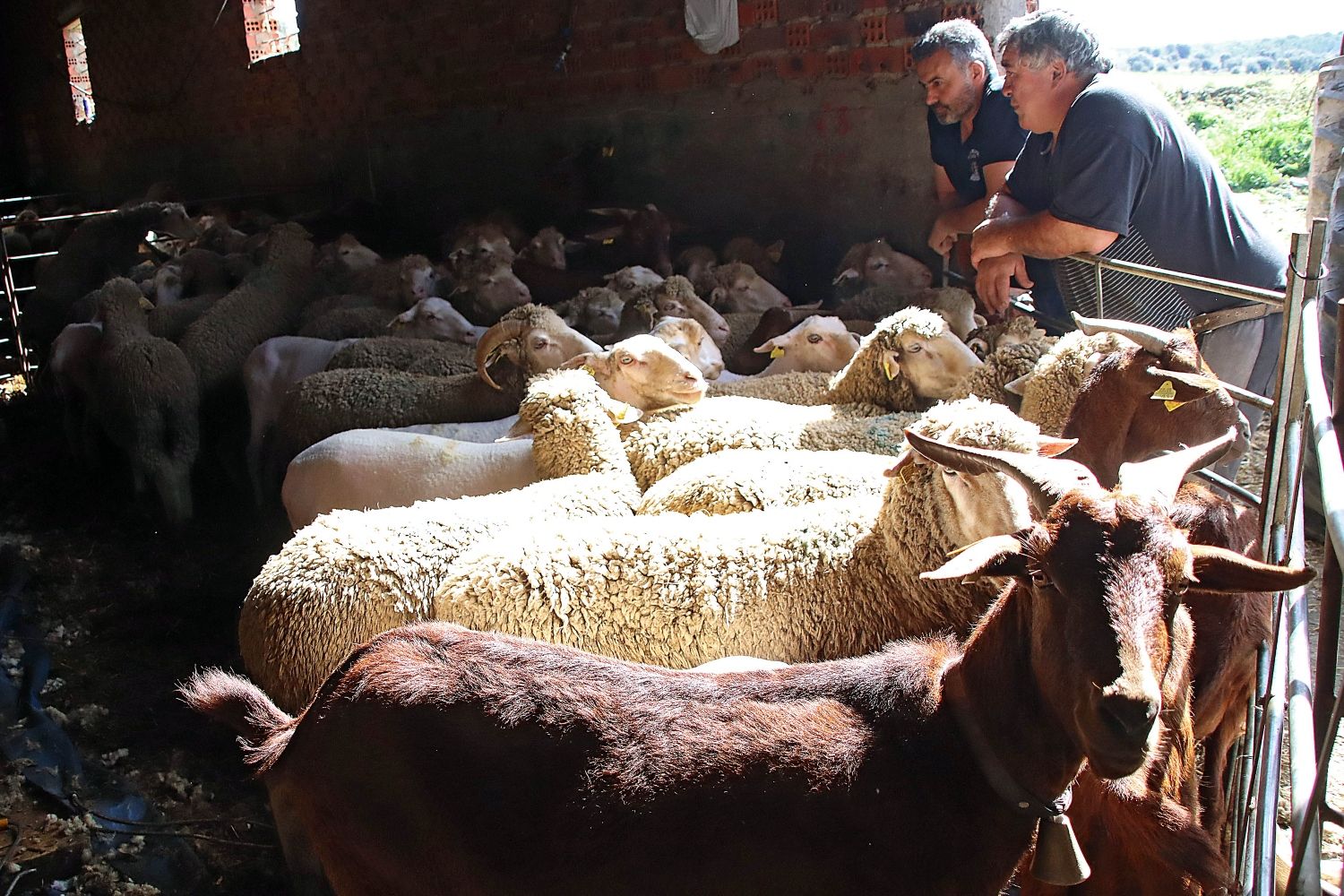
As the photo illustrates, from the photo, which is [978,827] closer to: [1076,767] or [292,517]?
[1076,767]

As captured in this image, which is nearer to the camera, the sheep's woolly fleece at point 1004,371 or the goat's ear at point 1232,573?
the goat's ear at point 1232,573

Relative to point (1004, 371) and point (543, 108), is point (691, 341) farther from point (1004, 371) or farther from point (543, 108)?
point (543, 108)

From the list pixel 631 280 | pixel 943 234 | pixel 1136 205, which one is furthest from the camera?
pixel 631 280

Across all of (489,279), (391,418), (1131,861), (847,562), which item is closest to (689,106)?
(489,279)

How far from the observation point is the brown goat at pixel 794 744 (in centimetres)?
150

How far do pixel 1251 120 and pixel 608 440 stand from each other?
8.99m

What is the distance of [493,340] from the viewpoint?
16.1 ft

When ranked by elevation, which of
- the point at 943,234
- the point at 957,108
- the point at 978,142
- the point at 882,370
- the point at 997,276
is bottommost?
the point at 882,370

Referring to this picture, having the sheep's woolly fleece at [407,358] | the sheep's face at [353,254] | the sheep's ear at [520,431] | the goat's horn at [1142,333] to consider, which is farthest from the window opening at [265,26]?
the goat's horn at [1142,333]

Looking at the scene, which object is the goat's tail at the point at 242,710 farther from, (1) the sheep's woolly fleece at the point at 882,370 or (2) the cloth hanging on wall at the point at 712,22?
(2) the cloth hanging on wall at the point at 712,22

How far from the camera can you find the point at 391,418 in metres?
4.88

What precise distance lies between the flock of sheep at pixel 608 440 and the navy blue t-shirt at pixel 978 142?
669mm

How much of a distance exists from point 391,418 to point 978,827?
12.5ft

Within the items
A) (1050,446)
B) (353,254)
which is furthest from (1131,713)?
(353,254)
